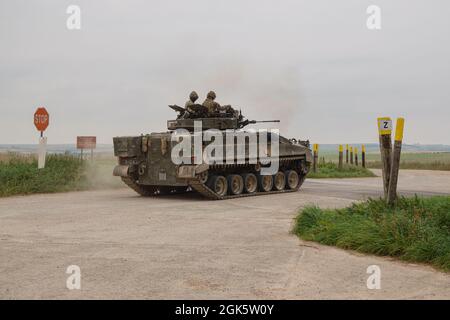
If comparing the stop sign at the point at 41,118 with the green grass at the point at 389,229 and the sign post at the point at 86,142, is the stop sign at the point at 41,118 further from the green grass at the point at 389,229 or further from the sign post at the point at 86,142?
the green grass at the point at 389,229

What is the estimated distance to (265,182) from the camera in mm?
17453

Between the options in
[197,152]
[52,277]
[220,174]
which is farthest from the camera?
[220,174]

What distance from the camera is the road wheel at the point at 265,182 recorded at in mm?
17266

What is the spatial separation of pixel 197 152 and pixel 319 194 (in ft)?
13.0

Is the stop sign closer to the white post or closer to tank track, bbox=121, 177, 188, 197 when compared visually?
the white post

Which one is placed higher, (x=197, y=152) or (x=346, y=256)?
(x=197, y=152)

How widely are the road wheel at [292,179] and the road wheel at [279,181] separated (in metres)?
0.15

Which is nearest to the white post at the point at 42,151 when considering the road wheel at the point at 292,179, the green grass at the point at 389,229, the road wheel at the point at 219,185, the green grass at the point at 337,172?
the road wheel at the point at 219,185

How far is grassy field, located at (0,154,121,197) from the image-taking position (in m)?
17.9

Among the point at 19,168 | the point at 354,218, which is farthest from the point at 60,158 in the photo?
the point at 354,218

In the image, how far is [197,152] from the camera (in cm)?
1506

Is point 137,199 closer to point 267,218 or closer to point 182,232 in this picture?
point 267,218

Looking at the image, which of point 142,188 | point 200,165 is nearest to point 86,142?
point 142,188
